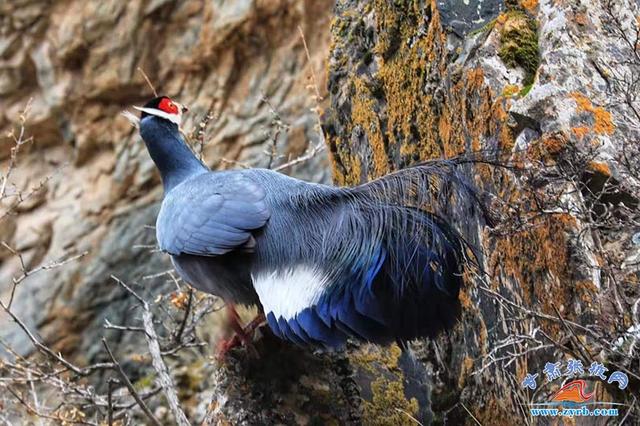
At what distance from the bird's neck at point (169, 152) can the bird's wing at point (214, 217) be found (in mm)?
328

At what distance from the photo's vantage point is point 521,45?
316 cm

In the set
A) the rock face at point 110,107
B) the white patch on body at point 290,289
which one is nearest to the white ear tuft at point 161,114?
the white patch on body at point 290,289

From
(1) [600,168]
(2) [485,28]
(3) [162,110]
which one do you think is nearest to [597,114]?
(1) [600,168]

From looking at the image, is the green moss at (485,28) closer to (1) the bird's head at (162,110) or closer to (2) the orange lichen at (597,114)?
(2) the orange lichen at (597,114)

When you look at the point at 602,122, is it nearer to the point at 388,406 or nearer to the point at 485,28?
the point at 485,28

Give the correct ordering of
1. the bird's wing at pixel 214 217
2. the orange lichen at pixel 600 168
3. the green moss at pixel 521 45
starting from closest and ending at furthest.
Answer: the orange lichen at pixel 600 168, the green moss at pixel 521 45, the bird's wing at pixel 214 217

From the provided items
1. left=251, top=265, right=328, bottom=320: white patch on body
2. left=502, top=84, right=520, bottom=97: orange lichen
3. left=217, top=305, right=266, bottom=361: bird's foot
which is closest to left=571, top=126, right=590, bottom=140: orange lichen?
left=502, top=84, right=520, bottom=97: orange lichen

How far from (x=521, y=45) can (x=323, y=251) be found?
3.15 feet

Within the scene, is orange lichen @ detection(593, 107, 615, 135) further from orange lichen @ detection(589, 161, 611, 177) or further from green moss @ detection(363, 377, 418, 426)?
green moss @ detection(363, 377, 418, 426)

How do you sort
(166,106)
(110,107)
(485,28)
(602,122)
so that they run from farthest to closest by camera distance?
(110,107), (166,106), (485,28), (602,122)

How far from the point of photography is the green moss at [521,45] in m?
3.12

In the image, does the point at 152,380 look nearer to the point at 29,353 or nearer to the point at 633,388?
the point at 29,353

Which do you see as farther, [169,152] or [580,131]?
[169,152]

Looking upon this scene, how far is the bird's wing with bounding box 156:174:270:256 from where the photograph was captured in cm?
329
